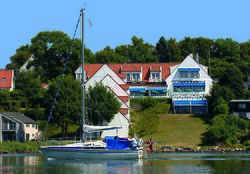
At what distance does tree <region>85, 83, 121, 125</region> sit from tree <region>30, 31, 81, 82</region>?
33.0 m

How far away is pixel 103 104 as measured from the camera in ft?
330

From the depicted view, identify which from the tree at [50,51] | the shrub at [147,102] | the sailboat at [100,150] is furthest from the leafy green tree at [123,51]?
the sailboat at [100,150]

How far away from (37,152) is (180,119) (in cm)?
2574

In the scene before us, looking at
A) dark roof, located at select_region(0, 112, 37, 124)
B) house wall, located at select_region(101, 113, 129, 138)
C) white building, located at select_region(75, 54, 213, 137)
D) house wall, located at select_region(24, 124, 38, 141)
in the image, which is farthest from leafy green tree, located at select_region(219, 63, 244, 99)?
dark roof, located at select_region(0, 112, 37, 124)

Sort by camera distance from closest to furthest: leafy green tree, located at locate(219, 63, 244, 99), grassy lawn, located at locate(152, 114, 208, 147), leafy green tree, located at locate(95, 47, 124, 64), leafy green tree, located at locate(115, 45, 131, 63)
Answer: grassy lawn, located at locate(152, 114, 208, 147)
leafy green tree, located at locate(219, 63, 244, 99)
leafy green tree, located at locate(95, 47, 124, 64)
leafy green tree, located at locate(115, 45, 131, 63)

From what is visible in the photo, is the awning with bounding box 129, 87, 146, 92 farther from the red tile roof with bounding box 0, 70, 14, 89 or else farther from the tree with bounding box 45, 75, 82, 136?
the red tile roof with bounding box 0, 70, 14, 89

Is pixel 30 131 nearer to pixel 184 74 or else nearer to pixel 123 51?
pixel 184 74

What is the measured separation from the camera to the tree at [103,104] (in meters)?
99.3

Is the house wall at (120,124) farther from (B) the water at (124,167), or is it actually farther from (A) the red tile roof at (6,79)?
(A) the red tile roof at (6,79)

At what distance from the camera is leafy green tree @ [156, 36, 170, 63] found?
163413 mm

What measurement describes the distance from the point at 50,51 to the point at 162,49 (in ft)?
116

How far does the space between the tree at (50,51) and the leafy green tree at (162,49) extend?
31271 millimetres

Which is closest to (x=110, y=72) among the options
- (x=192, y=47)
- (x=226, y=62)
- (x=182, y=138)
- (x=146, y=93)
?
(x=146, y=93)

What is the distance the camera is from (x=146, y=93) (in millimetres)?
121625
